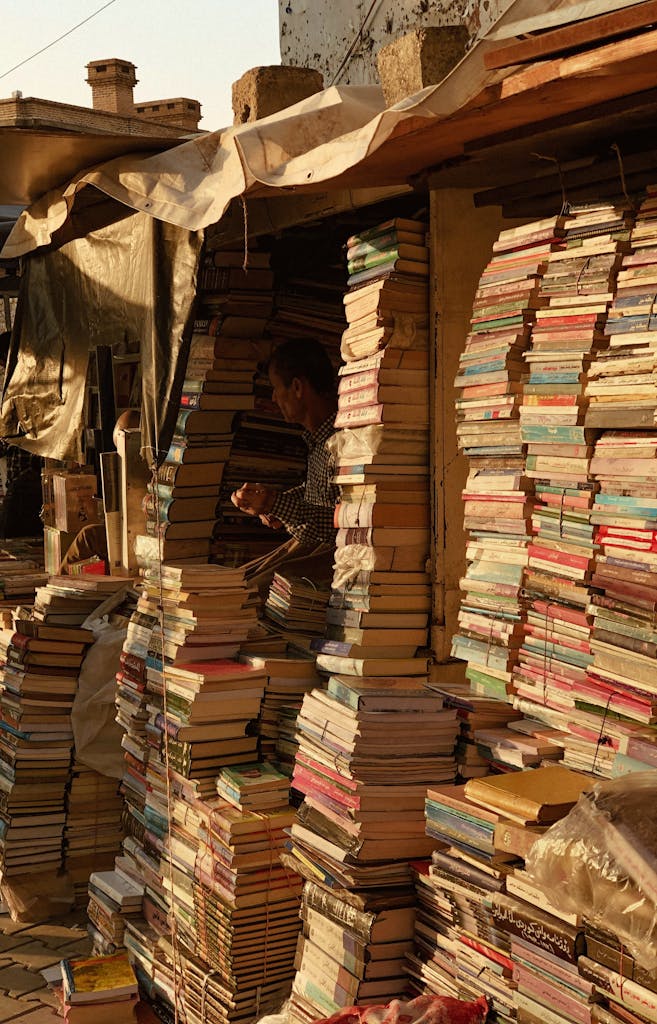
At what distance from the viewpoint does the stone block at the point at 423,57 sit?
4.67m

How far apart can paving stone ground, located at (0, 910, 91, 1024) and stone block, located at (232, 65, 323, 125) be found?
435cm

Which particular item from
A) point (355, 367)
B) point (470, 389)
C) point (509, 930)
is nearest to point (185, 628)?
point (355, 367)

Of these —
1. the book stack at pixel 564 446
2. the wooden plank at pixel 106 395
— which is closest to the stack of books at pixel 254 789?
the book stack at pixel 564 446

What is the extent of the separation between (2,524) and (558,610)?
817 cm

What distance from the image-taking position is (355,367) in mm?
5027

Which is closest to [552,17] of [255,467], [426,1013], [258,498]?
[426,1013]

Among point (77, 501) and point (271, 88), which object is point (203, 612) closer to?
point (271, 88)

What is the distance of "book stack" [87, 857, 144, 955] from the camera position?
20.4 ft

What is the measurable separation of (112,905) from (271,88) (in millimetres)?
4122

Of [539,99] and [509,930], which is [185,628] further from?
[539,99]

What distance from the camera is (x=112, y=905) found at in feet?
20.7

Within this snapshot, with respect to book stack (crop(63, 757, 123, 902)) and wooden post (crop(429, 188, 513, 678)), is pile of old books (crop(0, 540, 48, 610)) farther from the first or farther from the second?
wooden post (crop(429, 188, 513, 678))

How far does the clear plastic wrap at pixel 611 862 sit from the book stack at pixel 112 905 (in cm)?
334

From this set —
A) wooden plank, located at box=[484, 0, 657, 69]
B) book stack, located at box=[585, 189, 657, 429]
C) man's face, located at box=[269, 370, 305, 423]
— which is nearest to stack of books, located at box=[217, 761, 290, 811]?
man's face, located at box=[269, 370, 305, 423]
